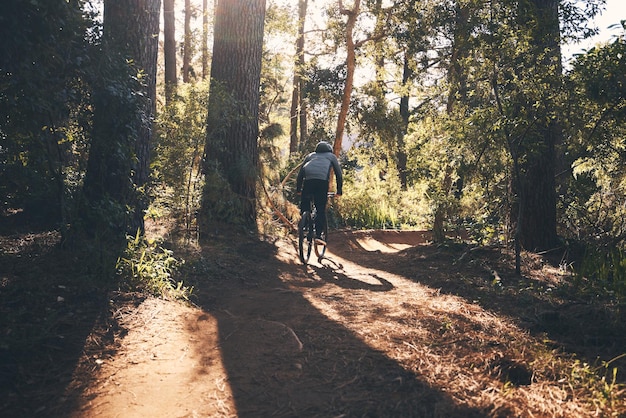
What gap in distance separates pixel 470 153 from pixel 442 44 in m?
9.20

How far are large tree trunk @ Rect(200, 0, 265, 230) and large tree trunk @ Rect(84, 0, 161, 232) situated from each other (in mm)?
2653

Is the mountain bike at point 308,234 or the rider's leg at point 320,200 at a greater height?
the rider's leg at point 320,200

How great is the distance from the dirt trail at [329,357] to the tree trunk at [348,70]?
10.6 metres

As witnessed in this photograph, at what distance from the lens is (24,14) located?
3951 millimetres

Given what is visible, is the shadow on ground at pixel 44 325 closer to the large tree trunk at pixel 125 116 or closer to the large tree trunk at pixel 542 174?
the large tree trunk at pixel 125 116

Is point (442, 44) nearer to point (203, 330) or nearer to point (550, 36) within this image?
point (550, 36)

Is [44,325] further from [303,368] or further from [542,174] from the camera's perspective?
[542,174]

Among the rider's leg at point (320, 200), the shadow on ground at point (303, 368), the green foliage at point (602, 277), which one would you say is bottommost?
the shadow on ground at point (303, 368)

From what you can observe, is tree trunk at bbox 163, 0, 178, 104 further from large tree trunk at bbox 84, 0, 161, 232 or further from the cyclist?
large tree trunk at bbox 84, 0, 161, 232

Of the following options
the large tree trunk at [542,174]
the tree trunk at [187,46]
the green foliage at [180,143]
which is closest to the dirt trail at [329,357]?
the large tree trunk at [542,174]

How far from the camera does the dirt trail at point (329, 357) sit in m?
3.05

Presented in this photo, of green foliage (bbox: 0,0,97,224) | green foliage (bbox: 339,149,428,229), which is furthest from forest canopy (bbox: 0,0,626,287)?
green foliage (bbox: 339,149,428,229)

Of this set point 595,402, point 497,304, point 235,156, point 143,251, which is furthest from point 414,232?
point 595,402

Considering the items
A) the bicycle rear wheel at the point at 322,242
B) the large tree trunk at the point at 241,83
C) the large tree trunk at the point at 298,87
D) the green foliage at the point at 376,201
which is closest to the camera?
A: the bicycle rear wheel at the point at 322,242
